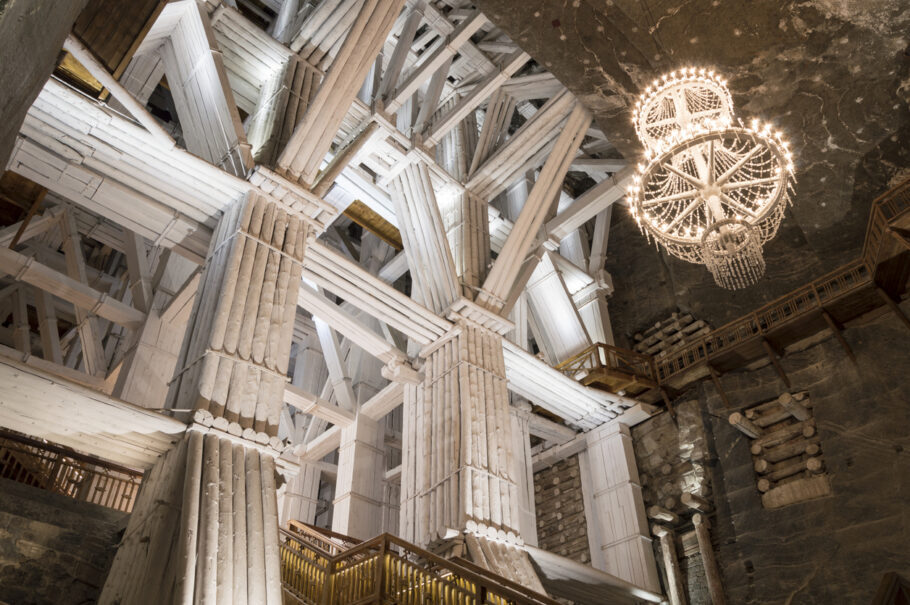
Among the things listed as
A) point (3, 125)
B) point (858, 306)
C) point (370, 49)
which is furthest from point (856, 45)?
point (3, 125)

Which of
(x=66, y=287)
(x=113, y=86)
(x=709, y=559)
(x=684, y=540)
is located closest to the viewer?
(x=113, y=86)

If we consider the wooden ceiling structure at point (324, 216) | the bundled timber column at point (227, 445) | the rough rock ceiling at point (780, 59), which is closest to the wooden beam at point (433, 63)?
the wooden ceiling structure at point (324, 216)

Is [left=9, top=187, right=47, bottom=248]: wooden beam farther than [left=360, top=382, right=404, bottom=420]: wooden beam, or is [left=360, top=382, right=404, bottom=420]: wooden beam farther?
[left=360, top=382, right=404, bottom=420]: wooden beam

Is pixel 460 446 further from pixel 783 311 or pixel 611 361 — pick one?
pixel 783 311

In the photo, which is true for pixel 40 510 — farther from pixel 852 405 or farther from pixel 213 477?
pixel 852 405

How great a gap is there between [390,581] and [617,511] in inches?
289

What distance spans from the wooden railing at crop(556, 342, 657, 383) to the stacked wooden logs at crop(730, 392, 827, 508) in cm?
237

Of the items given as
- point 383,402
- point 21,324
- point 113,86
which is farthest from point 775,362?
point 21,324

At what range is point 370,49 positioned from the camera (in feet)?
37.9

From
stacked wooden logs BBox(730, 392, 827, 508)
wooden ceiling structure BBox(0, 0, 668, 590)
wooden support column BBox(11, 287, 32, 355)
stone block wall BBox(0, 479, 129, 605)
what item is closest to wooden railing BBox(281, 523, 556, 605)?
wooden ceiling structure BBox(0, 0, 668, 590)

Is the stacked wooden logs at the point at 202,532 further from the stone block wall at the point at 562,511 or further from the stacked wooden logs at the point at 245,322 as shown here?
the stone block wall at the point at 562,511

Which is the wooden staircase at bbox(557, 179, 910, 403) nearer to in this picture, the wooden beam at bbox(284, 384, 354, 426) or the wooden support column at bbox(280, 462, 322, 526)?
the wooden beam at bbox(284, 384, 354, 426)

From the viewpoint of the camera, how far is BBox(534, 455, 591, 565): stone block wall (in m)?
14.8

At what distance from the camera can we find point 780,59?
37.2 ft
